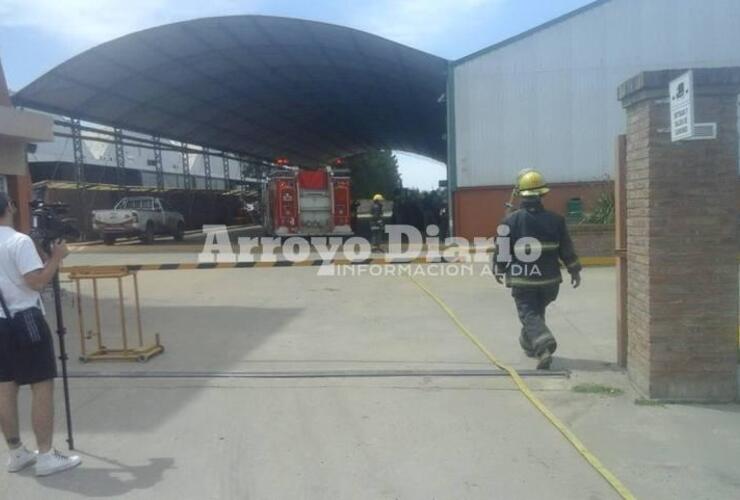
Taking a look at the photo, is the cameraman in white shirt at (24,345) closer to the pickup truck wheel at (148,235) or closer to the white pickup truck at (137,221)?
the white pickup truck at (137,221)

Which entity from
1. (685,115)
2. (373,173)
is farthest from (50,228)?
(373,173)

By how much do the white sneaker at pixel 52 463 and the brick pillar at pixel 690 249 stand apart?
450cm

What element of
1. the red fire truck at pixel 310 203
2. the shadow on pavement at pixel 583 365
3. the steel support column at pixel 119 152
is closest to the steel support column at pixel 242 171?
the steel support column at pixel 119 152

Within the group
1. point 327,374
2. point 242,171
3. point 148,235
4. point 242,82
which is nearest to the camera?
point 327,374

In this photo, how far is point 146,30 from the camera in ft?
74.9

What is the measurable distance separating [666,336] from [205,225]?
37820mm

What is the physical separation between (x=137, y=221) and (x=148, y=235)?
4.34 ft

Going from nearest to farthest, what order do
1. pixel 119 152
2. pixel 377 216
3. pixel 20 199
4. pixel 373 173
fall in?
pixel 20 199 → pixel 377 216 → pixel 119 152 → pixel 373 173

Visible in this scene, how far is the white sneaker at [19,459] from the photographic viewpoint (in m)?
4.97

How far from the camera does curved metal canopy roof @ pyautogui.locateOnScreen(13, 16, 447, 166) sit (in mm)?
23750

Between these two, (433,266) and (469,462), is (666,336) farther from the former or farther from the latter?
(433,266)

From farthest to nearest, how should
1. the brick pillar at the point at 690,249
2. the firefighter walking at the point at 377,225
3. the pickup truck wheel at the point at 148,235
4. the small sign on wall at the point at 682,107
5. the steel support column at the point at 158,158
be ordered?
the steel support column at the point at 158,158 → the pickup truck wheel at the point at 148,235 → the firefighter walking at the point at 377,225 → the brick pillar at the point at 690,249 → the small sign on wall at the point at 682,107

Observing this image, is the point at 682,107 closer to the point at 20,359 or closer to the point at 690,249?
the point at 690,249

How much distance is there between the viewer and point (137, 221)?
26.5m
